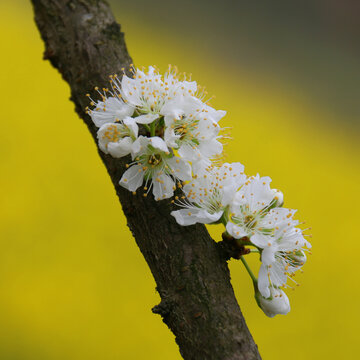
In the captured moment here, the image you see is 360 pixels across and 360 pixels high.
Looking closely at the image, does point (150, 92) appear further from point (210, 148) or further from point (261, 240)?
point (261, 240)

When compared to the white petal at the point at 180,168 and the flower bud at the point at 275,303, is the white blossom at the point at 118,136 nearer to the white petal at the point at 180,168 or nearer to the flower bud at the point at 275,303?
the white petal at the point at 180,168

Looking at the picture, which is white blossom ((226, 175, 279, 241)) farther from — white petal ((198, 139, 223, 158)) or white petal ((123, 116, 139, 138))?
white petal ((123, 116, 139, 138))

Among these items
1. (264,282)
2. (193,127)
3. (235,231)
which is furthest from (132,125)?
(264,282)

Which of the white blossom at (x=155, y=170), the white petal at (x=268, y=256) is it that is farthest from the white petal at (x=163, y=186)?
the white petal at (x=268, y=256)

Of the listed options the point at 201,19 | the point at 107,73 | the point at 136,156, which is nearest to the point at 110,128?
the point at 136,156

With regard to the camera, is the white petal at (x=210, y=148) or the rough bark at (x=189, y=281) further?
the white petal at (x=210, y=148)

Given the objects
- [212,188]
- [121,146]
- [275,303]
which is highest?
[121,146]
